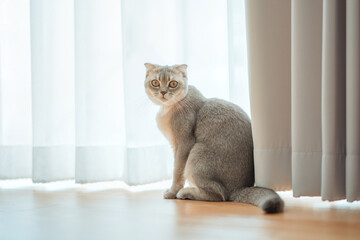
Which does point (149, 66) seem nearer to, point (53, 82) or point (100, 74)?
point (100, 74)

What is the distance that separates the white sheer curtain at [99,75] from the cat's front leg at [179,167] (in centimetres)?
20

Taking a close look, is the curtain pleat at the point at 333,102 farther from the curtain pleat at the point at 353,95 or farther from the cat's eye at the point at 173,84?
the cat's eye at the point at 173,84

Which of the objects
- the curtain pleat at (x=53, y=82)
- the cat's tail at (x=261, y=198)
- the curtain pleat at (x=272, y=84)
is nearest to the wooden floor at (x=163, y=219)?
the cat's tail at (x=261, y=198)

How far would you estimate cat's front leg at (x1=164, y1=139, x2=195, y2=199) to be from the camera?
1.49m

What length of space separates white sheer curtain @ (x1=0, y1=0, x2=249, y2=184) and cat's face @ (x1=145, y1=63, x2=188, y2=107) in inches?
5.7

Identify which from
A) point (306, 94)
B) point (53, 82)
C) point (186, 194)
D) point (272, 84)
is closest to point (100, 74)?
point (53, 82)

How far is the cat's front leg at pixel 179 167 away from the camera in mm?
1492

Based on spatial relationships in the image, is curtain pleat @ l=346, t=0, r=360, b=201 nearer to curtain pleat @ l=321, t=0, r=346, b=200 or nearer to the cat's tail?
curtain pleat @ l=321, t=0, r=346, b=200

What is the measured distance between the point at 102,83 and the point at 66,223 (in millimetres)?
845

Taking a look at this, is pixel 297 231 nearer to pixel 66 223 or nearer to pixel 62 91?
pixel 66 223

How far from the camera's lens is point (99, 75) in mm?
1806

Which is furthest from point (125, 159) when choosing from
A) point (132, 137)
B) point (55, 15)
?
point (55, 15)

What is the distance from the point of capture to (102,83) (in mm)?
1806

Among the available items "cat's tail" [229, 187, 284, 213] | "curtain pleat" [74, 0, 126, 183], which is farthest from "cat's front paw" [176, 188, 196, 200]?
"curtain pleat" [74, 0, 126, 183]
